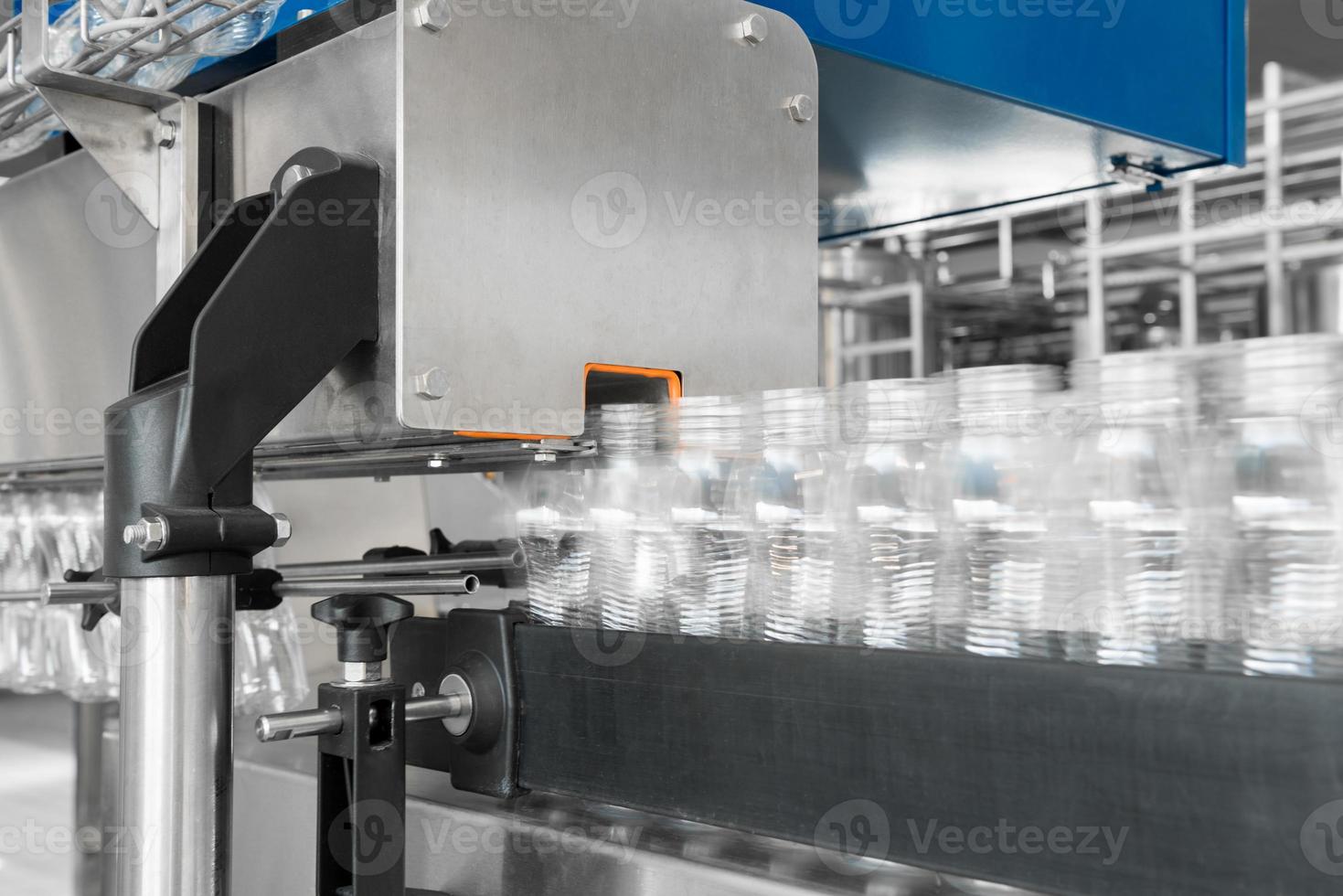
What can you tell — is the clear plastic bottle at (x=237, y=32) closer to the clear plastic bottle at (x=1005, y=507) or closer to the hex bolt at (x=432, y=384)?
the hex bolt at (x=432, y=384)

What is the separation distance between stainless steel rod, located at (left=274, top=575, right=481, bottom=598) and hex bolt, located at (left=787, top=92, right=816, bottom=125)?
390 mm

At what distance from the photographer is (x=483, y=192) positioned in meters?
0.69

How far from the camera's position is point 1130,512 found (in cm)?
60

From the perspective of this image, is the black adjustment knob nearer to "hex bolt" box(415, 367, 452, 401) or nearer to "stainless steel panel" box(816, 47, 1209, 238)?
"hex bolt" box(415, 367, 452, 401)

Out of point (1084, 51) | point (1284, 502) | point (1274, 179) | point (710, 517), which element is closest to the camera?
point (1284, 502)

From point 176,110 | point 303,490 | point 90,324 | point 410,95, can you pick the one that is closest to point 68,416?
point 90,324

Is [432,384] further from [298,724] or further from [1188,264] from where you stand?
[1188,264]

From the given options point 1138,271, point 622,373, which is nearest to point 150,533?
point 622,373

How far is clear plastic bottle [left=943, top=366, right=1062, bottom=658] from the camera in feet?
2.01

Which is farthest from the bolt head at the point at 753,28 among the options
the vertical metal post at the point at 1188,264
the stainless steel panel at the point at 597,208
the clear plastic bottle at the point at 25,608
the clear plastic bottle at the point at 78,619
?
the vertical metal post at the point at 1188,264

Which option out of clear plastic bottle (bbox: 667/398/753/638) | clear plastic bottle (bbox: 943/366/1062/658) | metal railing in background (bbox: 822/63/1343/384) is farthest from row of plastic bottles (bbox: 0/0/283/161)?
metal railing in background (bbox: 822/63/1343/384)

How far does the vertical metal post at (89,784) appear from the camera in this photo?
5.45ft

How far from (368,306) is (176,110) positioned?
30 cm

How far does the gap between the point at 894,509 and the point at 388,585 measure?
37 cm
